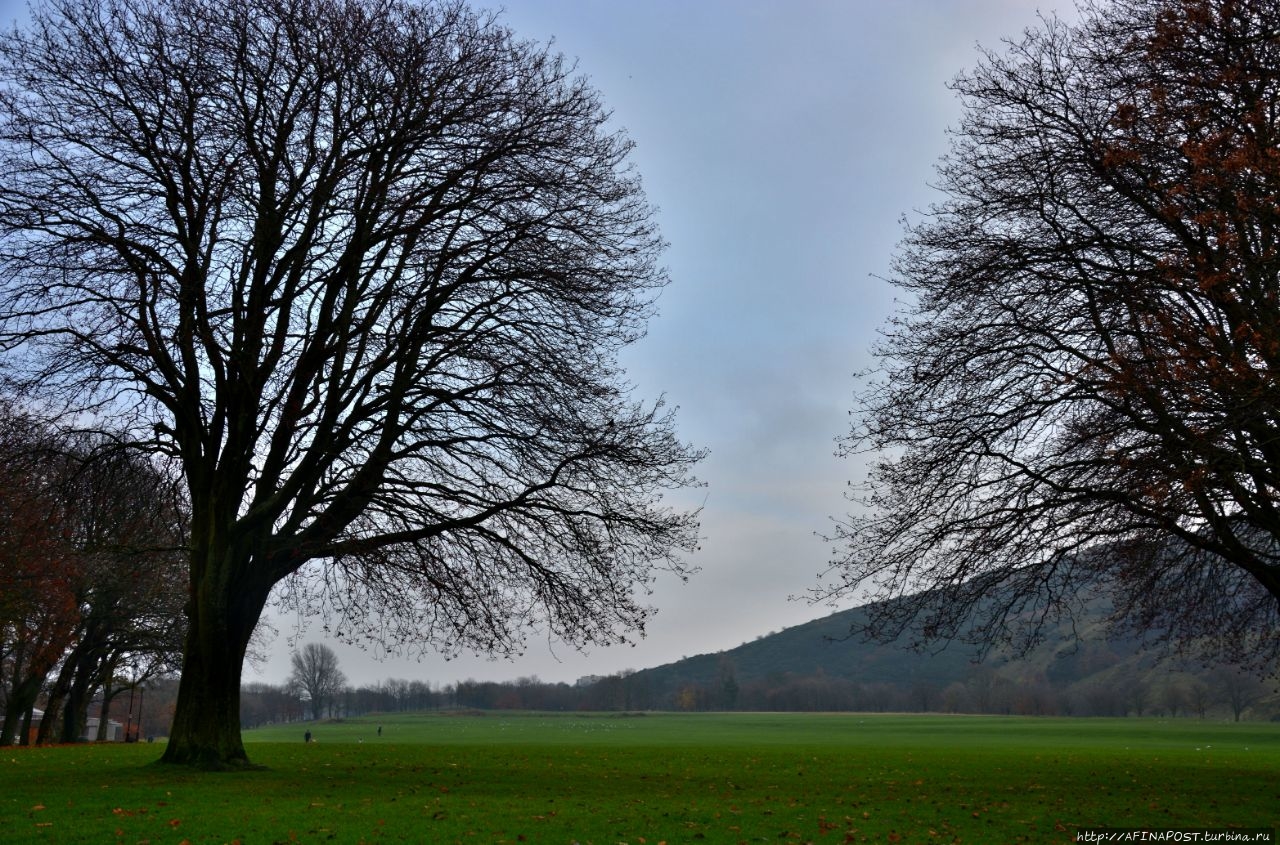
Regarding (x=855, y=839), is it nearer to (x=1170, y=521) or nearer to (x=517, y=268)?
(x=1170, y=521)

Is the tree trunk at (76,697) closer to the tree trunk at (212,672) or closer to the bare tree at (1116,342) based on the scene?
the tree trunk at (212,672)

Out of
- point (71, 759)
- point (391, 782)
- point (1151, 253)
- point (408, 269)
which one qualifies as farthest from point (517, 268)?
point (71, 759)

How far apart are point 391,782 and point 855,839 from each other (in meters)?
9.16

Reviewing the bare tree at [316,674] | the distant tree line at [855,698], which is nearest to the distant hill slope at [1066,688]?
the distant tree line at [855,698]

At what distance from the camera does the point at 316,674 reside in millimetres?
159125

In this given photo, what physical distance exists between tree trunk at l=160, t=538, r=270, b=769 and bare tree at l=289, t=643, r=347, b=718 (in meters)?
141

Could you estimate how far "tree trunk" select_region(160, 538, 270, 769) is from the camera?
18.3 meters

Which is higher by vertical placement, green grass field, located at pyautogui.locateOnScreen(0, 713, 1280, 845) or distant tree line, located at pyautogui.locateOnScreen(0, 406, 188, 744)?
distant tree line, located at pyautogui.locateOnScreen(0, 406, 188, 744)

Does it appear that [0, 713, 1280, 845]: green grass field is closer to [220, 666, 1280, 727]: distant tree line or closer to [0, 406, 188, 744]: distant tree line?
[0, 406, 188, 744]: distant tree line

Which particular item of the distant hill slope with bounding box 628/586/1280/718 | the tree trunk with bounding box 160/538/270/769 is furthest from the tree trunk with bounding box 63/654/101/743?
the distant hill slope with bounding box 628/586/1280/718

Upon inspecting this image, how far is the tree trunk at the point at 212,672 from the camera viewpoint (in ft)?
59.9

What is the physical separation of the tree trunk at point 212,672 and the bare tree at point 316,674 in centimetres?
14149

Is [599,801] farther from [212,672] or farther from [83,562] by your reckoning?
[83,562]

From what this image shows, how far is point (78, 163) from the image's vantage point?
1844cm
